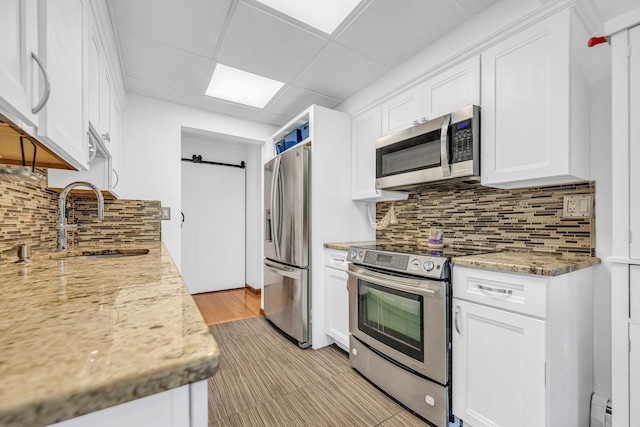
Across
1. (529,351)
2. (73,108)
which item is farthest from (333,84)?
(529,351)

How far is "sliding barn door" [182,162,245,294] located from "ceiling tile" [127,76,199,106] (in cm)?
139

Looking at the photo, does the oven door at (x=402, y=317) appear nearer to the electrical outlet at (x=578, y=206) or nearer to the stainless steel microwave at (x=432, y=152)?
the stainless steel microwave at (x=432, y=152)

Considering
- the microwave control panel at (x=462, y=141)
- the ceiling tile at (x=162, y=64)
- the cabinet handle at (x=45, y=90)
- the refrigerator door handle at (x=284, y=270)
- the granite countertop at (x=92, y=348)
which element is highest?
the ceiling tile at (x=162, y=64)

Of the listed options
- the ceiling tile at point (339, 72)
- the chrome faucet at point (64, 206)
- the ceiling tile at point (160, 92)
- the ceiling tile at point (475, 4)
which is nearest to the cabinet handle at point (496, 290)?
the ceiling tile at point (475, 4)

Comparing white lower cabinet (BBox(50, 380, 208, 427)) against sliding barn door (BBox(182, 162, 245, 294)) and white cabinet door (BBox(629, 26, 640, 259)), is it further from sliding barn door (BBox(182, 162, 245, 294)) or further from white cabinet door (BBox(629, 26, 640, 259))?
sliding barn door (BBox(182, 162, 245, 294))

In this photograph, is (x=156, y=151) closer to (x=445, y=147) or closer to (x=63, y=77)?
(x=63, y=77)

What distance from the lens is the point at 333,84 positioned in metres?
2.59

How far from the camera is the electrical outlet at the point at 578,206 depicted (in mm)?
1479

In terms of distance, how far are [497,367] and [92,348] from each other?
1.53m

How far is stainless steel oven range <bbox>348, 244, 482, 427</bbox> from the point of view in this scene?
4.86 feet

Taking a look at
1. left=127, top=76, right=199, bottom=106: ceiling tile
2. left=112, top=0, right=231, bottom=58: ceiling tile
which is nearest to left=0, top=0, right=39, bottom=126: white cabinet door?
left=112, top=0, right=231, bottom=58: ceiling tile

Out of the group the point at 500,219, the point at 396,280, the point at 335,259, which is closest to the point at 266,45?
the point at 335,259

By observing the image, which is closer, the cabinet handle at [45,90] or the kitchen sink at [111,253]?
the cabinet handle at [45,90]

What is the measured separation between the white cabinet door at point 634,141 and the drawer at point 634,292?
0.06m
